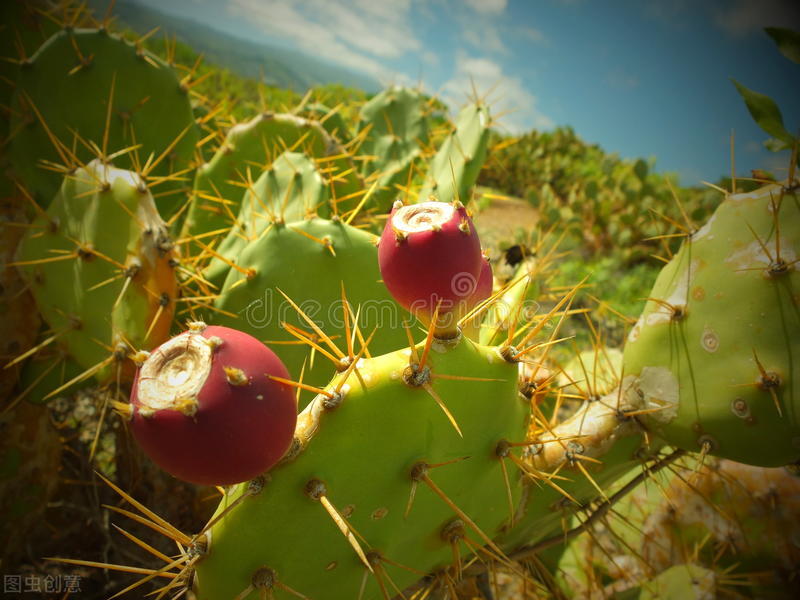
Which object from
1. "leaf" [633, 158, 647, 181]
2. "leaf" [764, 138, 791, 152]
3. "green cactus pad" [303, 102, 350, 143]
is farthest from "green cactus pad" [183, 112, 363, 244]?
"leaf" [633, 158, 647, 181]

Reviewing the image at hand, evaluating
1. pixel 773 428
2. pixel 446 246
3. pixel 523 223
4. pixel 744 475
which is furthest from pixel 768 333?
pixel 523 223

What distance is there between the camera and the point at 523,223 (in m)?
5.43

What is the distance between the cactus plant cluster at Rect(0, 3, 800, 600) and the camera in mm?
577

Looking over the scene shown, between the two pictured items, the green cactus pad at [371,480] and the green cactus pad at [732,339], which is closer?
the green cactus pad at [371,480]

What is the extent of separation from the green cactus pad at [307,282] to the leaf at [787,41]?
979mm

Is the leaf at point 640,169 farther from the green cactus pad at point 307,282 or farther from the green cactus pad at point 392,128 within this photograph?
the green cactus pad at point 307,282

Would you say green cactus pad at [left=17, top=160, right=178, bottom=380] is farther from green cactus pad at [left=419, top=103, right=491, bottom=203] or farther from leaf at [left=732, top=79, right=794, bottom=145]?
leaf at [left=732, top=79, right=794, bottom=145]

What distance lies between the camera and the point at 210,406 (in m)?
0.41

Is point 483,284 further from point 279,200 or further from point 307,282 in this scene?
point 279,200

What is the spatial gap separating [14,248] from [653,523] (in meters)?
1.98

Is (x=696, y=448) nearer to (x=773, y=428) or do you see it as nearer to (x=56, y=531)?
(x=773, y=428)

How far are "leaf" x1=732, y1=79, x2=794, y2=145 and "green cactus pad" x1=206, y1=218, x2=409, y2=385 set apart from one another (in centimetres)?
88

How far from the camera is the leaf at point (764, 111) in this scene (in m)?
1.06

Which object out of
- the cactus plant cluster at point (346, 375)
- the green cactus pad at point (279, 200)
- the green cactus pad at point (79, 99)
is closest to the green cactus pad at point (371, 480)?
the cactus plant cluster at point (346, 375)
